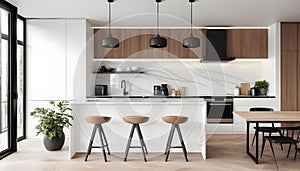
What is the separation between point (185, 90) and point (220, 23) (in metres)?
1.80

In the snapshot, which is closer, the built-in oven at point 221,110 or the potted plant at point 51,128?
the potted plant at point 51,128

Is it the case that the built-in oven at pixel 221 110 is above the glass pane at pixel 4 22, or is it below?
below

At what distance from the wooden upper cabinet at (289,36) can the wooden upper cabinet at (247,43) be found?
574mm

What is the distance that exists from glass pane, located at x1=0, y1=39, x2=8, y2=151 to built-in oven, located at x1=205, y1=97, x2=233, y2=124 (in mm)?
4202

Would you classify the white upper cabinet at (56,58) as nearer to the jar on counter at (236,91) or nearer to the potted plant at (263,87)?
the jar on counter at (236,91)

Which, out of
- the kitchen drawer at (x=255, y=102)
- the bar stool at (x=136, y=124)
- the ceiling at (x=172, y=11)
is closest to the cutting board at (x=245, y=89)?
the kitchen drawer at (x=255, y=102)

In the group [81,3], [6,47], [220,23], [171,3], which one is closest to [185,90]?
[220,23]

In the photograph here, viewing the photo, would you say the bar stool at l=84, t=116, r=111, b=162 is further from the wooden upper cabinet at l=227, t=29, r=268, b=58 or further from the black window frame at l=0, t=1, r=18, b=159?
the wooden upper cabinet at l=227, t=29, r=268, b=58

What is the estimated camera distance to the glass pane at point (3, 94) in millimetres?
5508

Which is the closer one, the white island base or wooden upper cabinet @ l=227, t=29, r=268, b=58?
the white island base

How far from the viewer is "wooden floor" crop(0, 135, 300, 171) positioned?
463 centimetres

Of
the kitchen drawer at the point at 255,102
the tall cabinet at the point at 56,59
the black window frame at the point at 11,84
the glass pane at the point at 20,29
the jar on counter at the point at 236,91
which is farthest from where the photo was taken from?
the jar on counter at the point at 236,91

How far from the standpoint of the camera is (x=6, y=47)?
5609 millimetres

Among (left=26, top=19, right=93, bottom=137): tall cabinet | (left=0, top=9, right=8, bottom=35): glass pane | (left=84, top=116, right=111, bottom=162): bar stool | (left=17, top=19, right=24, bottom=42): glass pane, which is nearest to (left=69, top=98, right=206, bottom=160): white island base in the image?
(left=84, top=116, right=111, bottom=162): bar stool
